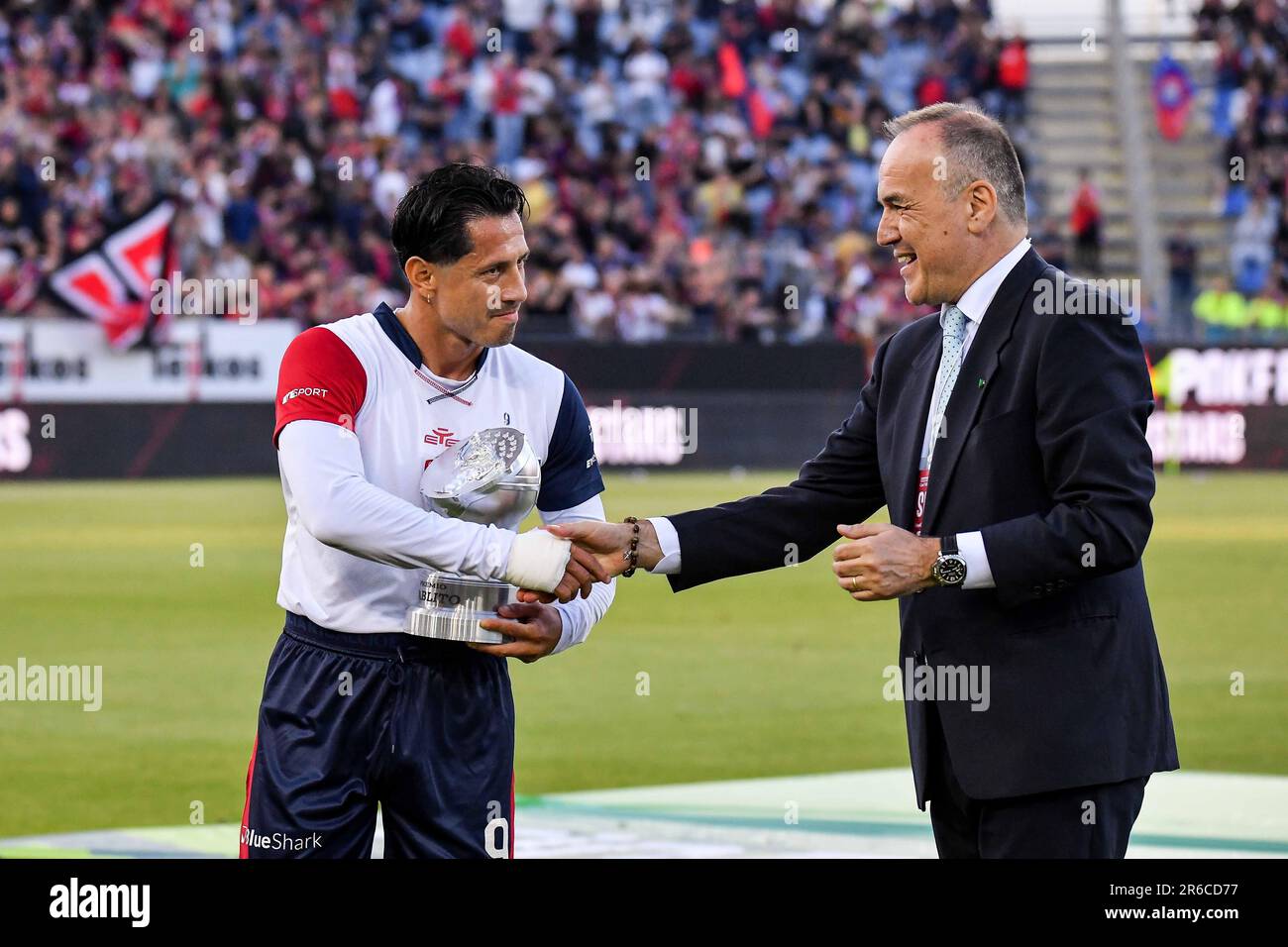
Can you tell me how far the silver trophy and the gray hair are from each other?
1176 mm

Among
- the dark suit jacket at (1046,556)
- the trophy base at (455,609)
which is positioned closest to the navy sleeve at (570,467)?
the trophy base at (455,609)

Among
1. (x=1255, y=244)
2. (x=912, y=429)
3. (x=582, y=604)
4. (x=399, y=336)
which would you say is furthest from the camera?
(x=1255, y=244)

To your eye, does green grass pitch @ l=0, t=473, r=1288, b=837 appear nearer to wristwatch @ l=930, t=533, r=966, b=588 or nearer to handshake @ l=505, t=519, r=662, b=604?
handshake @ l=505, t=519, r=662, b=604

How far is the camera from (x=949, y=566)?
420cm

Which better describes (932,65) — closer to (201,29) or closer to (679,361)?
(679,361)

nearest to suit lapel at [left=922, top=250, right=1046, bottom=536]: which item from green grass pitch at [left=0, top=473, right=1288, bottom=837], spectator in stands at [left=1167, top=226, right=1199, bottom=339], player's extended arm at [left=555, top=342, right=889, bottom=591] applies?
player's extended arm at [left=555, top=342, right=889, bottom=591]

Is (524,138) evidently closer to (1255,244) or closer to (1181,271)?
(1181,271)

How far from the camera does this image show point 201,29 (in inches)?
1129

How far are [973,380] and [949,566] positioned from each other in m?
0.45

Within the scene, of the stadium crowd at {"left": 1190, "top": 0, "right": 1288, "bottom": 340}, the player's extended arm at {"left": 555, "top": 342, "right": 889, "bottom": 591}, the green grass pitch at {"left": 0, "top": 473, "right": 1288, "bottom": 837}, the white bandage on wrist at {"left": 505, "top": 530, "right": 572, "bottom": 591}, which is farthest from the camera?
the stadium crowd at {"left": 1190, "top": 0, "right": 1288, "bottom": 340}

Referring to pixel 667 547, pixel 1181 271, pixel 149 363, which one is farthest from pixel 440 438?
pixel 1181 271

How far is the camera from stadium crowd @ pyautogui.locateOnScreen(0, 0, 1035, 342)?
2670cm

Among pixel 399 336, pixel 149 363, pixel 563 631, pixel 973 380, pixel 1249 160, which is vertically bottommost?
pixel 563 631
